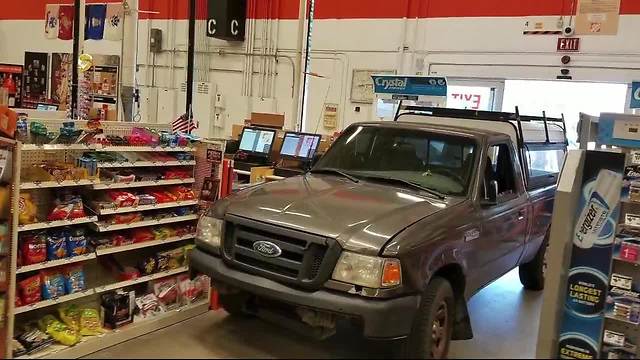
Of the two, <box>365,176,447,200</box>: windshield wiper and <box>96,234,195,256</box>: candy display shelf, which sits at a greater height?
<box>365,176,447,200</box>: windshield wiper

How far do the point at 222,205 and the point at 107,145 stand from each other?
103cm

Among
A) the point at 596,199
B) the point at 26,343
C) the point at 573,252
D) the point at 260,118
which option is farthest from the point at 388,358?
the point at 260,118

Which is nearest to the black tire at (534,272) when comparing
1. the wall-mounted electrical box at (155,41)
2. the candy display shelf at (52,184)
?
the candy display shelf at (52,184)

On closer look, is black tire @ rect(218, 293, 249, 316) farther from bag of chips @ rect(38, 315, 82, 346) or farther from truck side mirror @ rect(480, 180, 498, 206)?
truck side mirror @ rect(480, 180, 498, 206)

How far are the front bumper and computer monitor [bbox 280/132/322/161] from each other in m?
3.73

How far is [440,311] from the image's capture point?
Answer: 9.90 feet

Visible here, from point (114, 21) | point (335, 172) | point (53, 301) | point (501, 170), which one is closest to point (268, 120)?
point (114, 21)

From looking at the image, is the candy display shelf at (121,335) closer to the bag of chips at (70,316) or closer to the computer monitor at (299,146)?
the bag of chips at (70,316)

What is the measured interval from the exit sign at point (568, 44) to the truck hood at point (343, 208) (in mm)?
5495

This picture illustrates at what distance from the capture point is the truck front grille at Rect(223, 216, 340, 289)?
2.92 meters

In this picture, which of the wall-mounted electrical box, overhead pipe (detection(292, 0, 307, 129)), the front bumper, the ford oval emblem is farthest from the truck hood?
the wall-mounted electrical box

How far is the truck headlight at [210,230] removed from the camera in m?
3.36

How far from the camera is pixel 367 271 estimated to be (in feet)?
9.43

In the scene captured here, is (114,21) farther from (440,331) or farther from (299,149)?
(440,331)
